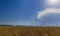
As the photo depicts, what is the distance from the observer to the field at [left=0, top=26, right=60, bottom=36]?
1.14 meters

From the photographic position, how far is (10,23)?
1303 mm

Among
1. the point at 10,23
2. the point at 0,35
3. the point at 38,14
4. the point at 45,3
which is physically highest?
the point at 45,3

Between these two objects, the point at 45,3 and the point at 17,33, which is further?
the point at 45,3

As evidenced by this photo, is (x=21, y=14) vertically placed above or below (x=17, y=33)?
above

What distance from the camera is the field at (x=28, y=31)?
1.14 metres

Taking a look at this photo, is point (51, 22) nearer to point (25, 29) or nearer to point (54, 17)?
point (54, 17)

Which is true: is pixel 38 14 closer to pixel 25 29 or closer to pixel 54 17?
pixel 54 17

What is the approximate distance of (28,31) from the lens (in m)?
1.16

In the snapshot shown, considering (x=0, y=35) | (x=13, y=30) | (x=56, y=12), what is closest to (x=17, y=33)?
(x=13, y=30)

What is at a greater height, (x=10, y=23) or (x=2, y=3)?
(x=2, y=3)

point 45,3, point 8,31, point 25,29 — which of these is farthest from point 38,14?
point 8,31

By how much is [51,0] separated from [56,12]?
153 mm

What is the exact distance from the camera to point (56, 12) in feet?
4.47

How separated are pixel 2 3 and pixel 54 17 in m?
0.63
